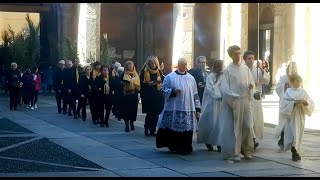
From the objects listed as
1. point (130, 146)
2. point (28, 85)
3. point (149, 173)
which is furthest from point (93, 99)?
point (149, 173)

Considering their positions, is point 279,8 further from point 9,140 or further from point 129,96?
point 9,140

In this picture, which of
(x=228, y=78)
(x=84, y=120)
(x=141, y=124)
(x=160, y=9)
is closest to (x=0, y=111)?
(x=84, y=120)

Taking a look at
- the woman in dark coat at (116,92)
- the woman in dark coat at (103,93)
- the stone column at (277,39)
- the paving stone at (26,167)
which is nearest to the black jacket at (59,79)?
the woman in dark coat at (116,92)

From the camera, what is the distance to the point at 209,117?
443 inches

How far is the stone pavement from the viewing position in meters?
8.93

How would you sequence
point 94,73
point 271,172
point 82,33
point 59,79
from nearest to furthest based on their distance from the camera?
point 271,172 → point 94,73 → point 59,79 → point 82,33

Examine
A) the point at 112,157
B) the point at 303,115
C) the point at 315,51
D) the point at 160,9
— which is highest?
the point at 160,9

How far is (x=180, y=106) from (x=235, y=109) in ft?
4.39

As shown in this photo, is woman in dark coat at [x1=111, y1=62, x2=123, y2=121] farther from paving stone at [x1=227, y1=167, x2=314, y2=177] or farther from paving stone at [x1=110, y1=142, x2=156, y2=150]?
paving stone at [x1=227, y1=167, x2=314, y2=177]

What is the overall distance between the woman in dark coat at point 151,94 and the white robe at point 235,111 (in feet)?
12.1

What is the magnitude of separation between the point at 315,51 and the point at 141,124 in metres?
6.78

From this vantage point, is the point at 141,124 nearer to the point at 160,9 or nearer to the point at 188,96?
the point at 188,96

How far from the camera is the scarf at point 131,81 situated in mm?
14586

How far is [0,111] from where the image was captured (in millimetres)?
20641
